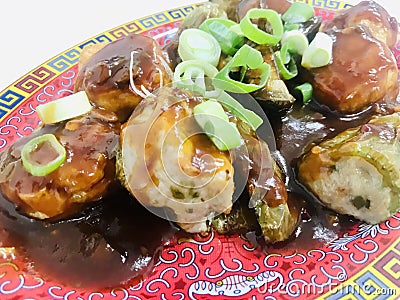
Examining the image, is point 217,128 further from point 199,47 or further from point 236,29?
point 236,29

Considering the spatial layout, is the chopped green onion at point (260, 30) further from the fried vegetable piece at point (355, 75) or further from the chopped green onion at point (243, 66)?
the fried vegetable piece at point (355, 75)

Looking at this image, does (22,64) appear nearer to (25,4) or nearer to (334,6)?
(25,4)

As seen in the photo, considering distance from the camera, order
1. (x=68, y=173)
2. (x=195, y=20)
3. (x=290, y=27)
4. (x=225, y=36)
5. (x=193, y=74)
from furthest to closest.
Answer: (x=195, y=20) → (x=290, y=27) → (x=225, y=36) → (x=193, y=74) → (x=68, y=173)

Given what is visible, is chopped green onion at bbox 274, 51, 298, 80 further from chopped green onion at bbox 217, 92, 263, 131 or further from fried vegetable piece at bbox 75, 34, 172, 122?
fried vegetable piece at bbox 75, 34, 172, 122

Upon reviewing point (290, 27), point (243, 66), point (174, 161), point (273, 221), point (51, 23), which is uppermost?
point (174, 161)

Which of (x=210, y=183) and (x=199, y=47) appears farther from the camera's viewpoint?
(x=199, y=47)

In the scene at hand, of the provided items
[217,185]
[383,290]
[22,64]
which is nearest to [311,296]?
[383,290]

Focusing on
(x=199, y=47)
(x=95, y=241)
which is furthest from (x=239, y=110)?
(x=95, y=241)
